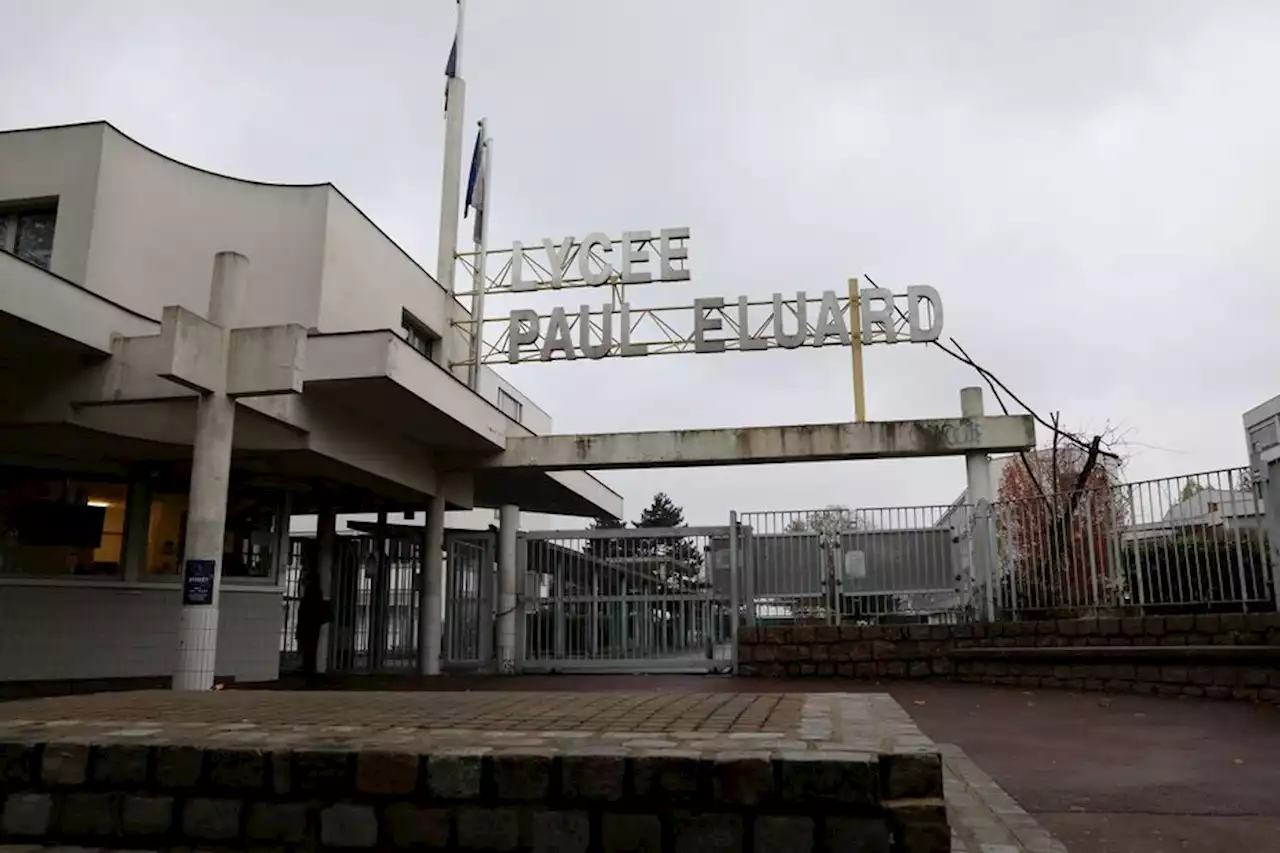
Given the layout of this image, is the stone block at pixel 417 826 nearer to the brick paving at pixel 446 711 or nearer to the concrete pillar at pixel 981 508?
the brick paving at pixel 446 711

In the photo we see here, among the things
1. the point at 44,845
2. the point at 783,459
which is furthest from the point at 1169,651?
the point at 44,845

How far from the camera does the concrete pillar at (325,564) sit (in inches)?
655

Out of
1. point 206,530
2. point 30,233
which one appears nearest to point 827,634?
point 206,530

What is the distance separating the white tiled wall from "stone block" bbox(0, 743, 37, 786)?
1001cm

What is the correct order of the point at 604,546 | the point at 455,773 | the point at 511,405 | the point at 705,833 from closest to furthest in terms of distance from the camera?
the point at 705,833 < the point at 455,773 < the point at 604,546 < the point at 511,405

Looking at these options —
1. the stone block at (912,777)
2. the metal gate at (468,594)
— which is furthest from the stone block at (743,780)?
the metal gate at (468,594)

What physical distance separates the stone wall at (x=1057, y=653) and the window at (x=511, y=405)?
58.1ft

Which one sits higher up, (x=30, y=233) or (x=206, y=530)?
(x=30, y=233)

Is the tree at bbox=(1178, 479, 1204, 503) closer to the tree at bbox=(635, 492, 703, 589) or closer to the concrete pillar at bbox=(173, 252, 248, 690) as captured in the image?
the tree at bbox=(635, 492, 703, 589)

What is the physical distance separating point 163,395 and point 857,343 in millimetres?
10218

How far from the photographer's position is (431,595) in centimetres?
1611

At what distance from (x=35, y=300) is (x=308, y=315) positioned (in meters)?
4.05

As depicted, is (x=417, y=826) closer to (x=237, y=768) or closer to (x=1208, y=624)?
(x=237, y=768)

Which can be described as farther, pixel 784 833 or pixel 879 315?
pixel 879 315
